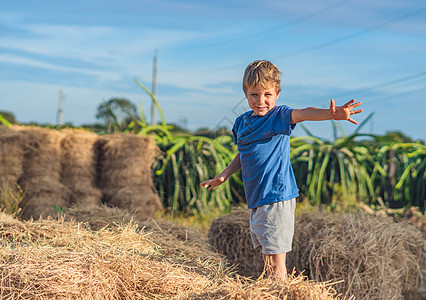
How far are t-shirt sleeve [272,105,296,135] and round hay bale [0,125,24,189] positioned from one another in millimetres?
4168

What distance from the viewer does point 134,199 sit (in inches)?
211

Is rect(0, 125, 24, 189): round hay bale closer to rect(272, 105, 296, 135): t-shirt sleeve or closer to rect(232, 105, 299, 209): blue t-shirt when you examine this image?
rect(232, 105, 299, 209): blue t-shirt

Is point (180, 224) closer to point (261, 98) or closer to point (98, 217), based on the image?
point (98, 217)

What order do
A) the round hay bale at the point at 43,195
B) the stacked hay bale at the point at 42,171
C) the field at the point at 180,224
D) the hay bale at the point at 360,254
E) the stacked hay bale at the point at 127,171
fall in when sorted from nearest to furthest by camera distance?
the field at the point at 180,224 → the hay bale at the point at 360,254 → the round hay bale at the point at 43,195 → the stacked hay bale at the point at 42,171 → the stacked hay bale at the point at 127,171

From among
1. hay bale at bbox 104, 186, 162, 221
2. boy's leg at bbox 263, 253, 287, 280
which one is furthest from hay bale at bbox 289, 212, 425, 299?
hay bale at bbox 104, 186, 162, 221

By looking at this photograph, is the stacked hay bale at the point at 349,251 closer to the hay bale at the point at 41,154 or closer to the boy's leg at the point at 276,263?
the boy's leg at the point at 276,263

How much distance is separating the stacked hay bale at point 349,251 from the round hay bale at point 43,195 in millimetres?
2398

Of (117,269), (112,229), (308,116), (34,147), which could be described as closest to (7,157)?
(34,147)

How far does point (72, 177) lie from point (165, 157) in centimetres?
145

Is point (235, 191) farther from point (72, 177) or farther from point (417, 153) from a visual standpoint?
point (417, 153)

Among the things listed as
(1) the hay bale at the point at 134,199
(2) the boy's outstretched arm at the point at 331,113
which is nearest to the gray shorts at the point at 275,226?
(2) the boy's outstretched arm at the point at 331,113

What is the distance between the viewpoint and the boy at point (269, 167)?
2529 millimetres

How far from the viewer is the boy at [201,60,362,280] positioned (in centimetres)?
253

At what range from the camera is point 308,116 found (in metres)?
2.35
